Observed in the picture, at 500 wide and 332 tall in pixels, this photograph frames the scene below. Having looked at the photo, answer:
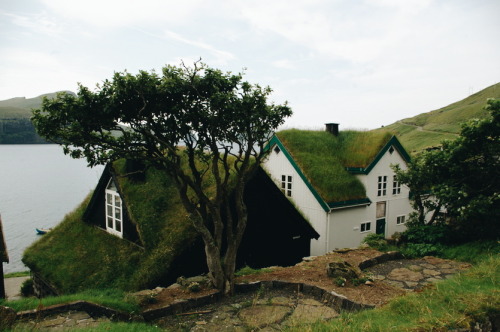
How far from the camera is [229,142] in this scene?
30.7ft

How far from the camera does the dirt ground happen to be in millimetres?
8470

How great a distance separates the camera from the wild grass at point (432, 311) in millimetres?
5820

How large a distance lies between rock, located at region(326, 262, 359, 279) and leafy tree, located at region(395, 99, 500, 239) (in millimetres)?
6518


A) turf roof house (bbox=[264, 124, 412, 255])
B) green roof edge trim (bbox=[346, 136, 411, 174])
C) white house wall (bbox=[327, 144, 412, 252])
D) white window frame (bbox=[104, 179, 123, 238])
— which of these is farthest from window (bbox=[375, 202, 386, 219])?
white window frame (bbox=[104, 179, 123, 238])

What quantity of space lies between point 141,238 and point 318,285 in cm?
688

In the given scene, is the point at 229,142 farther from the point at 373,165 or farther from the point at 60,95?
the point at 373,165

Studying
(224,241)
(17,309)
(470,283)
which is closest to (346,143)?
(224,241)

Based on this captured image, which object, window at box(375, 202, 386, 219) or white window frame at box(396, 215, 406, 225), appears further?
white window frame at box(396, 215, 406, 225)

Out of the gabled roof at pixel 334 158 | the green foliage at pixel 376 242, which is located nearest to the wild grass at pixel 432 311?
the green foliage at pixel 376 242

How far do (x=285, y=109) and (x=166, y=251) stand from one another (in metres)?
6.55

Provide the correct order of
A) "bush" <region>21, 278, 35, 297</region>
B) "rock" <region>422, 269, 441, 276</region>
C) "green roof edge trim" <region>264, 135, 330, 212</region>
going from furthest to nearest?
"bush" <region>21, 278, 35, 297</region> < "green roof edge trim" <region>264, 135, 330, 212</region> < "rock" <region>422, 269, 441, 276</region>

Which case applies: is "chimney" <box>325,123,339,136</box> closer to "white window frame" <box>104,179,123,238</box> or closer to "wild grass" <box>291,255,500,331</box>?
"white window frame" <box>104,179,123,238</box>

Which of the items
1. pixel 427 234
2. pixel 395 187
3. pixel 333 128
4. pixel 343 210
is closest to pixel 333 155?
pixel 333 128

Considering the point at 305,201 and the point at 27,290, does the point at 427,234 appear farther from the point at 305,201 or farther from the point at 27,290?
the point at 27,290
